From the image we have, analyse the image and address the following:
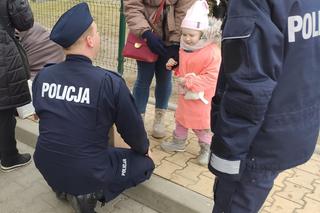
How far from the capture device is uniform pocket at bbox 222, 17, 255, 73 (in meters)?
1.51

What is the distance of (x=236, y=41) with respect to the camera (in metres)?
1.56

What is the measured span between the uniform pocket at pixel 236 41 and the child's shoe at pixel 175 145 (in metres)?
1.81

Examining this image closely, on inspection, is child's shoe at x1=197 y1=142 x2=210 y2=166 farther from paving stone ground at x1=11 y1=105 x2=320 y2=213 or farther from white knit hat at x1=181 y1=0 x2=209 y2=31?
white knit hat at x1=181 y1=0 x2=209 y2=31

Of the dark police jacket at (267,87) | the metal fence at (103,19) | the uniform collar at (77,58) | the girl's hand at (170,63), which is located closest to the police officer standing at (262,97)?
the dark police jacket at (267,87)

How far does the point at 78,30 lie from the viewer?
7.54ft

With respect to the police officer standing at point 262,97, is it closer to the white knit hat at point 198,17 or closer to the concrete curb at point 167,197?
the concrete curb at point 167,197

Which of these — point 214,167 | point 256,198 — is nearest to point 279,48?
point 214,167

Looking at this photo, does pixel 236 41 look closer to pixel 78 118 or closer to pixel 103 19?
pixel 78 118

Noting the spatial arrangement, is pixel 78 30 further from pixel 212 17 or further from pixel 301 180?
pixel 301 180

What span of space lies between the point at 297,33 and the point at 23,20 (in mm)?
2177

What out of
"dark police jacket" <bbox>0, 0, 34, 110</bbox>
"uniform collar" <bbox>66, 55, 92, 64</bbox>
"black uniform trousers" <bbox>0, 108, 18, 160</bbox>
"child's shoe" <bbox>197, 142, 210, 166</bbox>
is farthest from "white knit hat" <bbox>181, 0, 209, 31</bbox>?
"black uniform trousers" <bbox>0, 108, 18, 160</bbox>

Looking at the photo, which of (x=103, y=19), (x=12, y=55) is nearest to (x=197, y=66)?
(x=12, y=55)

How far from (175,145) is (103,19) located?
412 centimetres

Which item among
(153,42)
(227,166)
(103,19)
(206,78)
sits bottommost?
(227,166)
